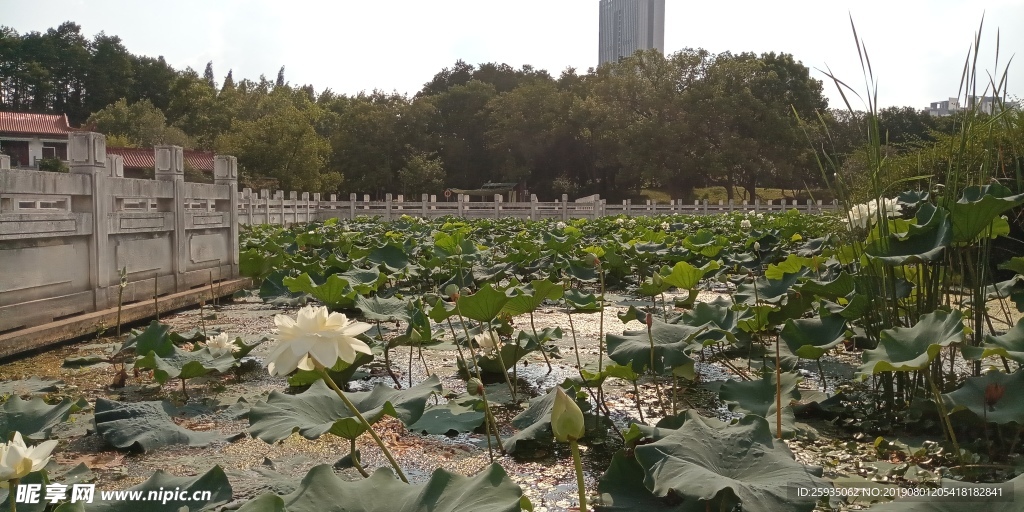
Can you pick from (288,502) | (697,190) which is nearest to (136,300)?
(288,502)

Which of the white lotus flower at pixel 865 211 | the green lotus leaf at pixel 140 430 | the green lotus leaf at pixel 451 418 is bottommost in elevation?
the green lotus leaf at pixel 140 430

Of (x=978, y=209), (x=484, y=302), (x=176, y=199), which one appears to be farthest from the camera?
(x=176, y=199)

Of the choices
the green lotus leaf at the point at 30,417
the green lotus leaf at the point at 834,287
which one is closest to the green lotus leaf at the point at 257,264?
the green lotus leaf at the point at 30,417

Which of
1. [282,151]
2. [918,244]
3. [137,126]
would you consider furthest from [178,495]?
[137,126]

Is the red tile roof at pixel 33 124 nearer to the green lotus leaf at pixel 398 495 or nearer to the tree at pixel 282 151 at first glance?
the tree at pixel 282 151

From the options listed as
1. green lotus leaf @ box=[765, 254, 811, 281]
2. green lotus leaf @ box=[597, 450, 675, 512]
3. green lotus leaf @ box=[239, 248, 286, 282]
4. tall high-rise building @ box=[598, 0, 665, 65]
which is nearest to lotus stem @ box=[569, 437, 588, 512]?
green lotus leaf @ box=[597, 450, 675, 512]

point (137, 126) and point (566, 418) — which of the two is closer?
point (566, 418)

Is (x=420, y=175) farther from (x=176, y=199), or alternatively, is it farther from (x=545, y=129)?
(x=176, y=199)

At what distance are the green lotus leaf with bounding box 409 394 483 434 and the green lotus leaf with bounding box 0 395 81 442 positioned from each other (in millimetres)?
884

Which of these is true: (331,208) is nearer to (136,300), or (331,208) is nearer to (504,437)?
(136,300)

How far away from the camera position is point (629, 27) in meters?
49.2

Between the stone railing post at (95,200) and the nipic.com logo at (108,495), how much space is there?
3556mm

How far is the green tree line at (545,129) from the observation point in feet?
95.7

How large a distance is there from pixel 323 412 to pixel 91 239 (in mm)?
3652
